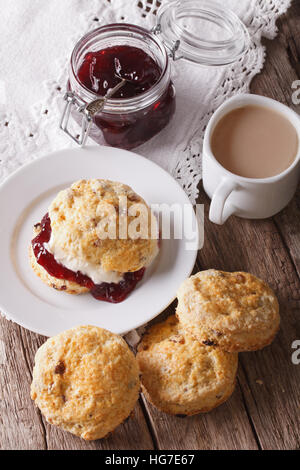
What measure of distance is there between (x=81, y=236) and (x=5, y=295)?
344 millimetres

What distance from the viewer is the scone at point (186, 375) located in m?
2.02

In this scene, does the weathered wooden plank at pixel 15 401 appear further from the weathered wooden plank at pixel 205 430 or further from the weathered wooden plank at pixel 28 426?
the weathered wooden plank at pixel 205 430

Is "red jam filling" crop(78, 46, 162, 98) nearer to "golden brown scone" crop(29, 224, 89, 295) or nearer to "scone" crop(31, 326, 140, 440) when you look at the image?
"golden brown scone" crop(29, 224, 89, 295)

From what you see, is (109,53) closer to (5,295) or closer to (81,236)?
(81,236)

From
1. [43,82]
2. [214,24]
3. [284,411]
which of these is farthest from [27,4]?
[284,411]

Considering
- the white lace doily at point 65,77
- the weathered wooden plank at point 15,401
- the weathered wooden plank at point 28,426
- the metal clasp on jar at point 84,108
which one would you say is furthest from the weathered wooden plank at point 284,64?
the weathered wooden plank at point 15,401

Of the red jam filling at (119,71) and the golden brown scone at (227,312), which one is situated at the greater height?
the red jam filling at (119,71)

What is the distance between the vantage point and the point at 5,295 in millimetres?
2189

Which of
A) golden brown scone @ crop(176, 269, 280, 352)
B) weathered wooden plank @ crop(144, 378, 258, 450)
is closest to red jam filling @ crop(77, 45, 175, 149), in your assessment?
golden brown scone @ crop(176, 269, 280, 352)

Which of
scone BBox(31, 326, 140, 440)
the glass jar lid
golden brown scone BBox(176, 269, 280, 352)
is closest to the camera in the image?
scone BBox(31, 326, 140, 440)

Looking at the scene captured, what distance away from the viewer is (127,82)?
7.77 feet

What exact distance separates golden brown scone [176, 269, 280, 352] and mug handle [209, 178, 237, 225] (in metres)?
0.26

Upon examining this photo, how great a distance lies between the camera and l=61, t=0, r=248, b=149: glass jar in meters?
2.33

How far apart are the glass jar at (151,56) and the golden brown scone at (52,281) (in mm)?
463
